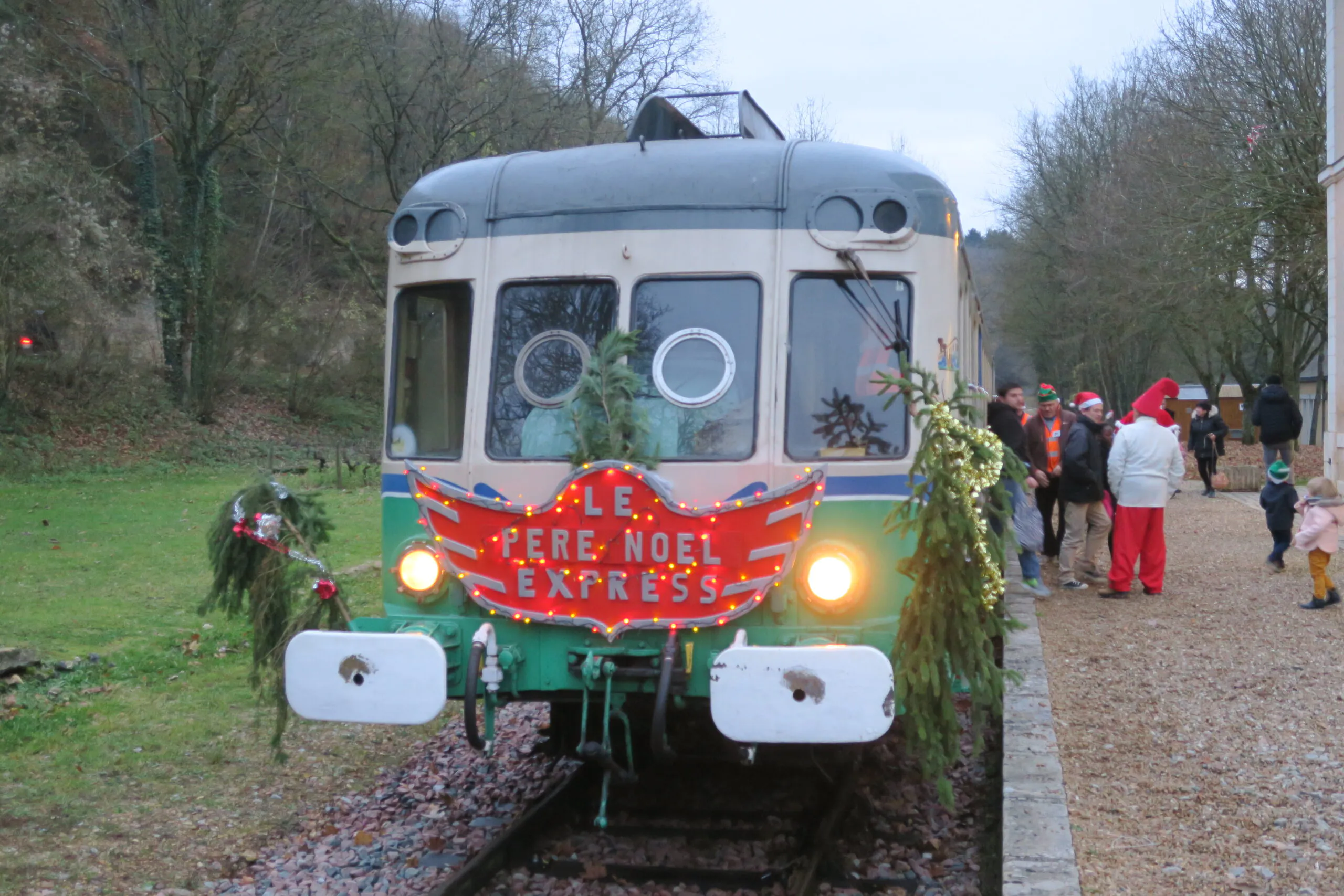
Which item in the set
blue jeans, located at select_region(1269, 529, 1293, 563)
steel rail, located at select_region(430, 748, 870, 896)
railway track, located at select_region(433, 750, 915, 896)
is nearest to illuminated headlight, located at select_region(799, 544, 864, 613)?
railway track, located at select_region(433, 750, 915, 896)

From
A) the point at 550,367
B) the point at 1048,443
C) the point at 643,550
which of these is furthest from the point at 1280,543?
the point at 643,550

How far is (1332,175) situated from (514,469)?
15.6 meters

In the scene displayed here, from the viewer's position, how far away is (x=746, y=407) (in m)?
5.24

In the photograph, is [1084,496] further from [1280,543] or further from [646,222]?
[646,222]

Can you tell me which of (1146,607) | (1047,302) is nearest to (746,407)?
(1146,607)

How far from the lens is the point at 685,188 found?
5398 millimetres

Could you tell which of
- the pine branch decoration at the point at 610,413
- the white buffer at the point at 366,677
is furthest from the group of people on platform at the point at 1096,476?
the white buffer at the point at 366,677

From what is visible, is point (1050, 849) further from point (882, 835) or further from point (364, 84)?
point (364, 84)

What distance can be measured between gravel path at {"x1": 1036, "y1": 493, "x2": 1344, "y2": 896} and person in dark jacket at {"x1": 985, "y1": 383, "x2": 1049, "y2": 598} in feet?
0.92

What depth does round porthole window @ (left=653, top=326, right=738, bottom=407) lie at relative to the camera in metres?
5.30

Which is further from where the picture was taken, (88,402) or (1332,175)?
(88,402)

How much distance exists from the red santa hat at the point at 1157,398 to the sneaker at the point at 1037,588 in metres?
1.64

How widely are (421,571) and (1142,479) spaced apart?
273 inches

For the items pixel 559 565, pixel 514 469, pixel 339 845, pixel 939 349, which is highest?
pixel 939 349
